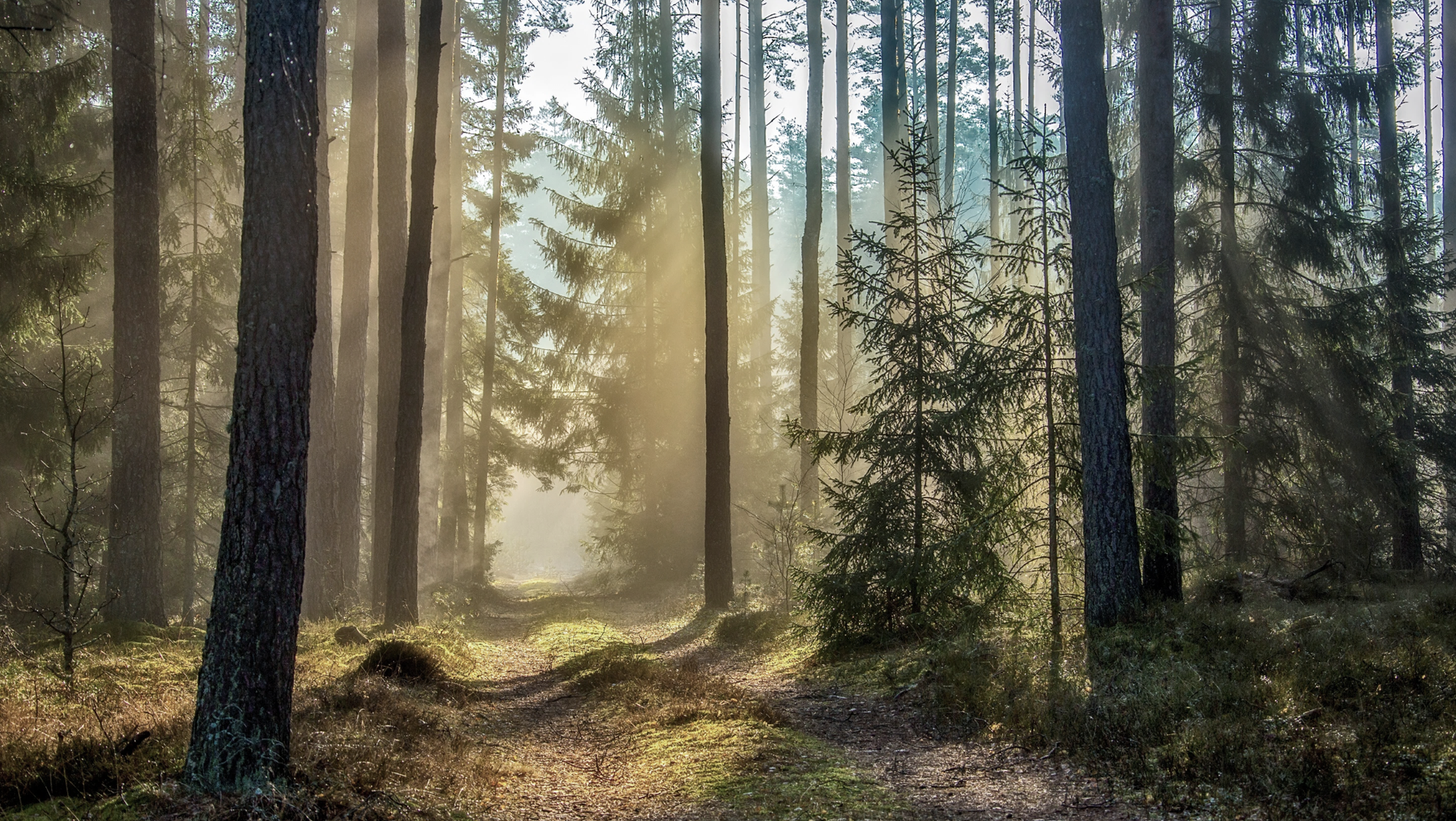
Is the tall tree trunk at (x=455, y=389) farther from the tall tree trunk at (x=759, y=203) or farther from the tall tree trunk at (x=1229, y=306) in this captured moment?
the tall tree trunk at (x=1229, y=306)

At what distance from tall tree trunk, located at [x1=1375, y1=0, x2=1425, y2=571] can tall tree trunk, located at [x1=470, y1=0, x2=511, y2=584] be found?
19769 millimetres

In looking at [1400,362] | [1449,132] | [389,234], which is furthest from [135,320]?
[1449,132]

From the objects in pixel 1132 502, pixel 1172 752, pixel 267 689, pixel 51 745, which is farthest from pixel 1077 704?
pixel 51 745

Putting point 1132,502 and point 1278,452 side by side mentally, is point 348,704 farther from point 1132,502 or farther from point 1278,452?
point 1278,452

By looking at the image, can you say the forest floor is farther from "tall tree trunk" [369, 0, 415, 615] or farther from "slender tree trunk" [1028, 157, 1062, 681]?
"tall tree trunk" [369, 0, 415, 615]

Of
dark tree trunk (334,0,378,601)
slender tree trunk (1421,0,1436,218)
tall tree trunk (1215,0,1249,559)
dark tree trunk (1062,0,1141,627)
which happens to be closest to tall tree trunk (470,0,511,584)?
dark tree trunk (334,0,378,601)

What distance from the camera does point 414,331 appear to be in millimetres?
12117

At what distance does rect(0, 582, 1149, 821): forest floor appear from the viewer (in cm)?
458

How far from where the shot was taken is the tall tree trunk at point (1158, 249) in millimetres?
9797

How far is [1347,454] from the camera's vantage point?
1378cm

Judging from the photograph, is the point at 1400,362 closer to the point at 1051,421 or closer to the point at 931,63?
the point at 1051,421

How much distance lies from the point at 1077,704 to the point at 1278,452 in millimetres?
9835

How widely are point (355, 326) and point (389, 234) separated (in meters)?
1.81

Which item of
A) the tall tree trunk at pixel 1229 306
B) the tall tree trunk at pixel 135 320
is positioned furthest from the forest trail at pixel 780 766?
the tall tree trunk at pixel 1229 306
